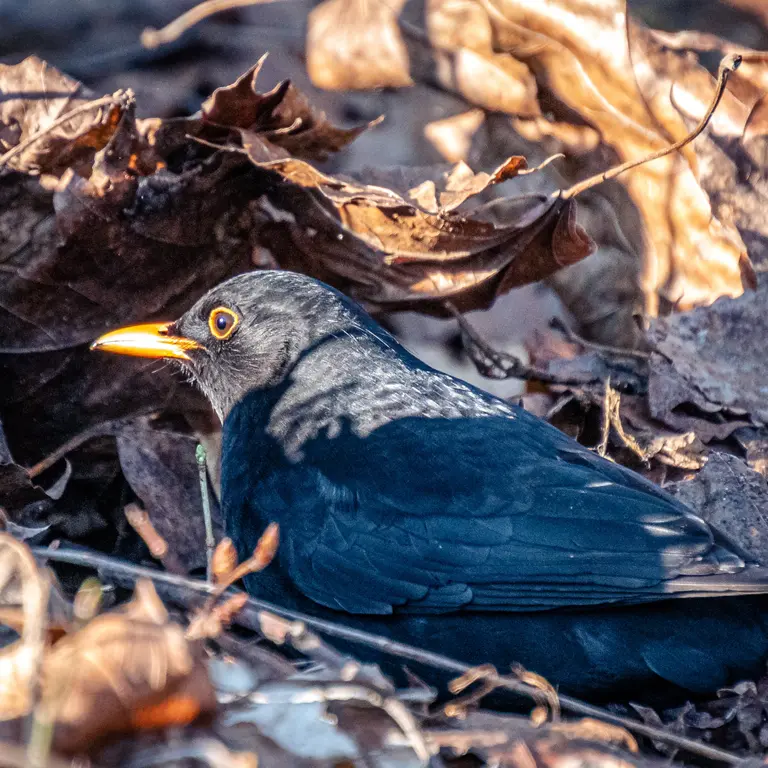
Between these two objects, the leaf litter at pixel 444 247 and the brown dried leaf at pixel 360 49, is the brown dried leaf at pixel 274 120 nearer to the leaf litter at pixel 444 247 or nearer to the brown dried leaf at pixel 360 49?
the leaf litter at pixel 444 247

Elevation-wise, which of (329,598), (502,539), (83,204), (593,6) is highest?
(593,6)

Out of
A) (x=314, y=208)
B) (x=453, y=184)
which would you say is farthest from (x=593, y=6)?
(x=314, y=208)

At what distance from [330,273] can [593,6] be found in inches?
92.4

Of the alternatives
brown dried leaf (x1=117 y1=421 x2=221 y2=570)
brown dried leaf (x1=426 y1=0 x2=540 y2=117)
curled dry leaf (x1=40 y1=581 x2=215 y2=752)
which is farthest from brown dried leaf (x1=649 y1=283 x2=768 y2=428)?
curled dry leaf (x1=40 y1=581 x2=215 y2=752)

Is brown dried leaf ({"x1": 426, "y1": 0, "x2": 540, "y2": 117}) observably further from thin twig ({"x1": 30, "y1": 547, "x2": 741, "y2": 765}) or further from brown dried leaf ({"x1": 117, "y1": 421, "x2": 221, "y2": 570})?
thin twig ({"x1": 30, "y1": 547, "x2": 741, "y2": 765})

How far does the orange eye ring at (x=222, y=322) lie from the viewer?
5070 millimetres

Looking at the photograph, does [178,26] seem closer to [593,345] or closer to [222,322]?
[222,322]

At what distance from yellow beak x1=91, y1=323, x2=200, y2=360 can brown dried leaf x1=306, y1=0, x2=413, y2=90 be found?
331 centimetres

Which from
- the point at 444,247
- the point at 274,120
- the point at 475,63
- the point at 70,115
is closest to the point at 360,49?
the point at 475,63

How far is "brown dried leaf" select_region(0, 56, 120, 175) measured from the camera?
5434mm

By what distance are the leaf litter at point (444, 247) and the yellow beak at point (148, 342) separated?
1.51ft

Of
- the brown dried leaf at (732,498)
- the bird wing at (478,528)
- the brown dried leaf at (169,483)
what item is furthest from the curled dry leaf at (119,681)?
the brown dried leaf at (732,498)

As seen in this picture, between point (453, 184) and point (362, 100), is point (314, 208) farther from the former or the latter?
point (362, 100)

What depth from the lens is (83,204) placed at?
17.4 ft
